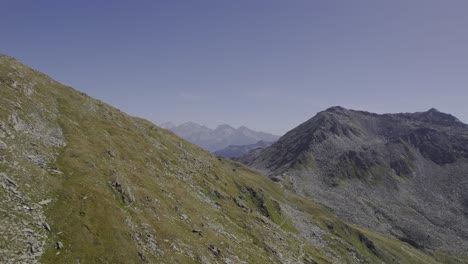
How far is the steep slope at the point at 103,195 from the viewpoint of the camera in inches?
1693

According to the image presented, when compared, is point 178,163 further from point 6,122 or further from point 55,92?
point 6,122

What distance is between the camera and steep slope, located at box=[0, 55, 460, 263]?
4300 centimetres

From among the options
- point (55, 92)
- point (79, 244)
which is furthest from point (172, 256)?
point (55, 92)

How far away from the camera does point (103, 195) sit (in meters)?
54.1

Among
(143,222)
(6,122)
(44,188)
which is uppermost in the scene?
(6,122)

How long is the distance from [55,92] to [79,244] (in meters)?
51.3

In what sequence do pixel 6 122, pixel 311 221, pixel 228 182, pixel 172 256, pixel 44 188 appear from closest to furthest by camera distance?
1. pixel 44 188
2. pixel 172 256
3. pixel 6 122
4. pixel 228 182
5. pixel 311 221

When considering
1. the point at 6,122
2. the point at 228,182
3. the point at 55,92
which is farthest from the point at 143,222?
the point at 228,182

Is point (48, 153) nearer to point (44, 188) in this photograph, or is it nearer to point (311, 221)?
point (44, 188)

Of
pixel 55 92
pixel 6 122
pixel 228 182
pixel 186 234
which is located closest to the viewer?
pixel 6 122

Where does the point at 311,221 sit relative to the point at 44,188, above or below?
below

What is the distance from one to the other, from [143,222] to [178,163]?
130 ft

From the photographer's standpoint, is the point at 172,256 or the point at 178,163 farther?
the point at 178,163

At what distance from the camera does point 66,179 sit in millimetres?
53281
